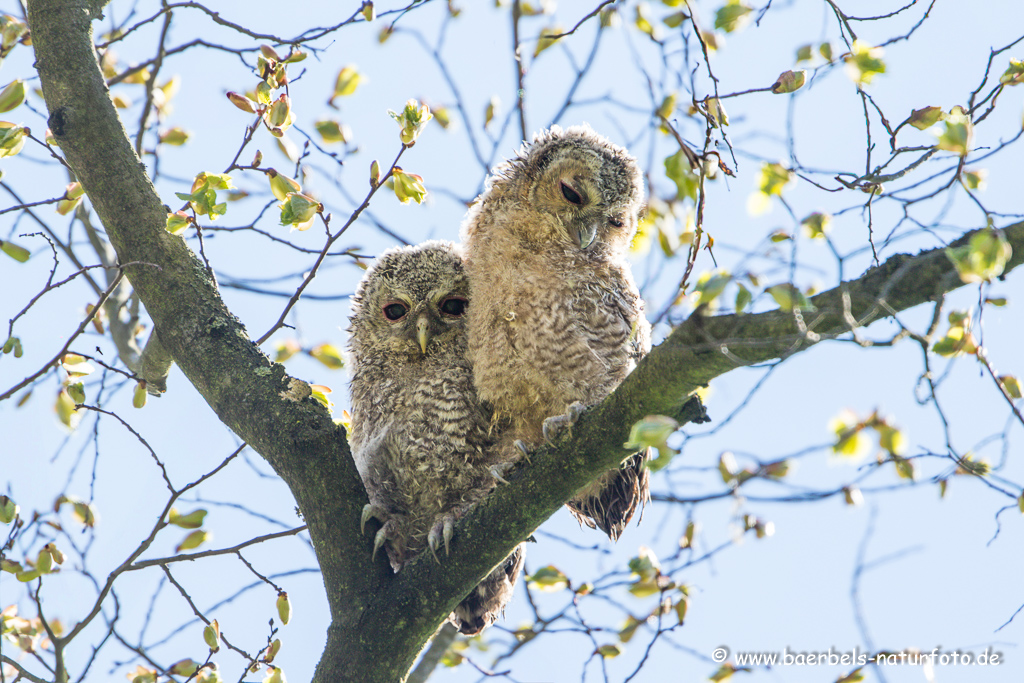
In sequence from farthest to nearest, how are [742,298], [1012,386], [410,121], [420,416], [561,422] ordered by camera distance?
[420,416], [410,121], [561,422], [1012,386], [742,298]

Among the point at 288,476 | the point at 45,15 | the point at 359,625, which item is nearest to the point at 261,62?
the point at 45,15

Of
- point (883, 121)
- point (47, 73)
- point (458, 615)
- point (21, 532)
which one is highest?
point (47, 73)

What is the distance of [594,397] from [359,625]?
0.99 metres

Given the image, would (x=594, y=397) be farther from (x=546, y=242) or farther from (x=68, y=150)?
(x=68, y=150)

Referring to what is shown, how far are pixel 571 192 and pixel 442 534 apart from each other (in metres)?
1.36

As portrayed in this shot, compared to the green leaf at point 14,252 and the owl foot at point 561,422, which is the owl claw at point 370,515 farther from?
the green leaf at point 14,252

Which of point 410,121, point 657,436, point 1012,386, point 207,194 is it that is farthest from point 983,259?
point 207,194

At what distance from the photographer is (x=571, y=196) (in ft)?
9.82

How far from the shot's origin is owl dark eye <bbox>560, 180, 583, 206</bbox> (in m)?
2.98

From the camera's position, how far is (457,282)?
3.15m

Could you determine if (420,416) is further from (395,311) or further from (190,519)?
(190,519)

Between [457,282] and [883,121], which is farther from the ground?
[457,282]

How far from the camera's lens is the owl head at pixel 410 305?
3.07m

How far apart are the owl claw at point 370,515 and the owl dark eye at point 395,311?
84 cm
